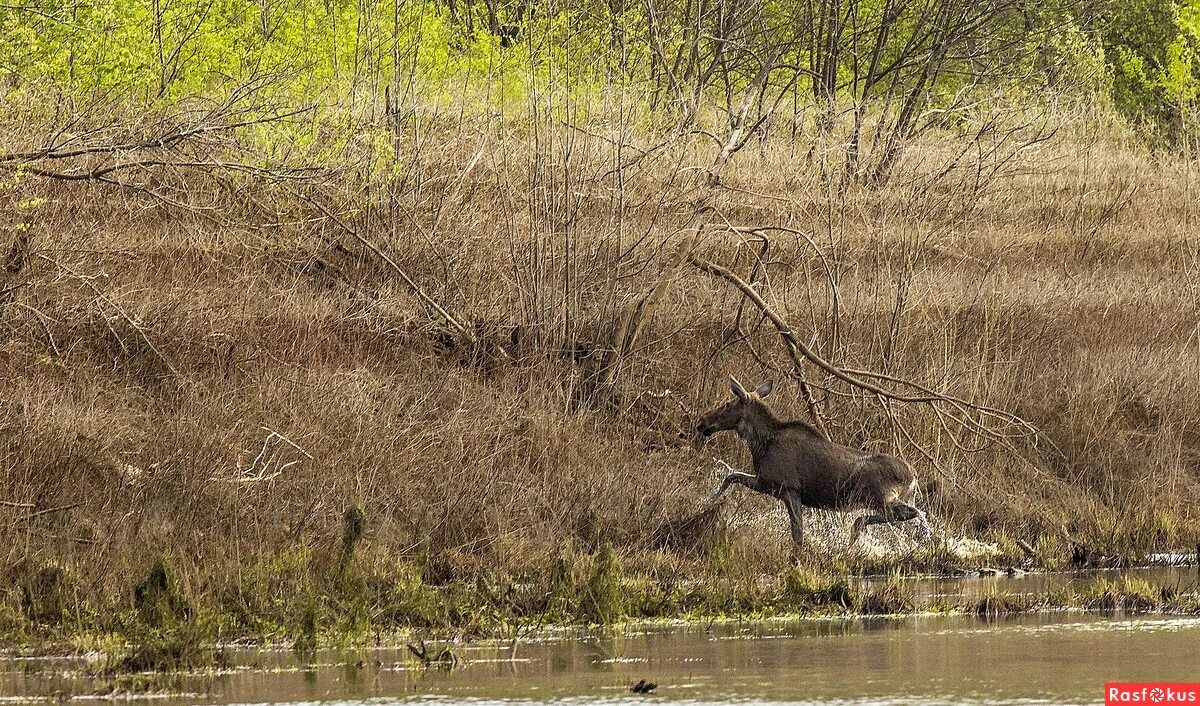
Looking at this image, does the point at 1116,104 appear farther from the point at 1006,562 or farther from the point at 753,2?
the point at 1006,562

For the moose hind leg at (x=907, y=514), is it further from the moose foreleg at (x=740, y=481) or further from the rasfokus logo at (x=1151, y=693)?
the rasfokus logo at (x=1151, y=693)

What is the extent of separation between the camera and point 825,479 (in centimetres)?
1321

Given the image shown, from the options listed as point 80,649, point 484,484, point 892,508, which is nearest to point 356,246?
point 484,484

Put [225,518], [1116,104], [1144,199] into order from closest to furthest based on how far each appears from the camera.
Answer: [225,518], [1144,199], [1116,104]

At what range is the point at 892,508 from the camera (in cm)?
1318

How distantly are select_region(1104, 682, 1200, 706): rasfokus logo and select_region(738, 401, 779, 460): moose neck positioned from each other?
17.9 feet

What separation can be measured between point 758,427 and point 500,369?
10.5 ft

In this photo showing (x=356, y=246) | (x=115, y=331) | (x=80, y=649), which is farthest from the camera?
(x=356, y=246)

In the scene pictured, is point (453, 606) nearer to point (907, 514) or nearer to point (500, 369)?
point (907, 514)

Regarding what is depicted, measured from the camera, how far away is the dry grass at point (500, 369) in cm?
1244

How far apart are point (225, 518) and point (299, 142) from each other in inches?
124

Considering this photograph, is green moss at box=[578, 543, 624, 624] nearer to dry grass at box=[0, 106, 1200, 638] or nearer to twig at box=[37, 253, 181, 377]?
dry grass at box=[0, 106, 1200, 638]

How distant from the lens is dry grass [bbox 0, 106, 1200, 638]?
1244 centimetres

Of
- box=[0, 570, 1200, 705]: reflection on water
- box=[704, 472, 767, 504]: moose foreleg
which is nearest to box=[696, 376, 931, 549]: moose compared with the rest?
box=[704, 472, 767, 504]: moose foreleg
